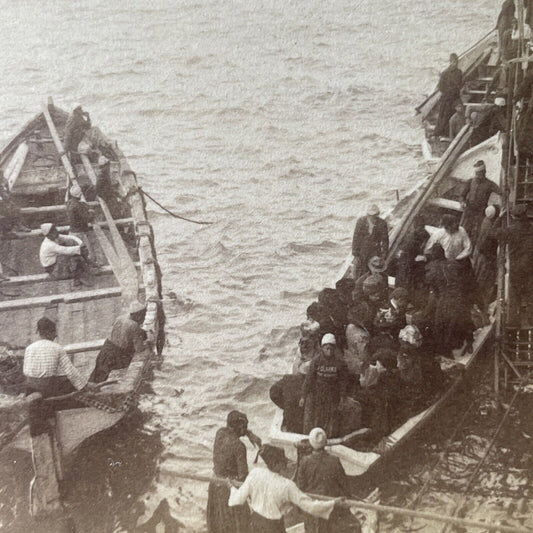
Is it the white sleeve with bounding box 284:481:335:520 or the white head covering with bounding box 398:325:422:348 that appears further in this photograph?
the white head covering with bounding box 398:325:422:348

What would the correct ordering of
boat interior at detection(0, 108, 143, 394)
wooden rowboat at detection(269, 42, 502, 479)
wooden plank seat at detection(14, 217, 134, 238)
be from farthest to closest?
1. wooden plank seat at detection(14, 217, 134, 238)
2. boat interior at detection(0, 108, 143, 394)
3. wooden rowboat at detection(269, 42, 502, 479)

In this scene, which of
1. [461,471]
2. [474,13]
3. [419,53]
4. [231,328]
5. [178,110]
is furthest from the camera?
[474,13]

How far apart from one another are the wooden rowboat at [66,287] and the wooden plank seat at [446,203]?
464 cm

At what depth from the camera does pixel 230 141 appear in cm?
2052

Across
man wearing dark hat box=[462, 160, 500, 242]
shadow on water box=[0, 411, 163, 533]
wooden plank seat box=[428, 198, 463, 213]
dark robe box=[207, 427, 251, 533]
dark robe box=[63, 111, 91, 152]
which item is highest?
dark robe box=[63, 111, 91, 152]

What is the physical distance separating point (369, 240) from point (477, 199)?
5.94 feet

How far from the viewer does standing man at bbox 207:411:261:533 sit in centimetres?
603

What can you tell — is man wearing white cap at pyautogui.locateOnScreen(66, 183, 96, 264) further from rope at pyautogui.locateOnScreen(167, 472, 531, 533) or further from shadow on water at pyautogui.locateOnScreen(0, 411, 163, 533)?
rope at pyautogui.locateOnScreen(167, 472, 531, 533)

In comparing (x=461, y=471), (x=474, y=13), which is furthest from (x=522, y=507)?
(x=474, y=13)

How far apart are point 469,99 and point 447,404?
9626 millimetres

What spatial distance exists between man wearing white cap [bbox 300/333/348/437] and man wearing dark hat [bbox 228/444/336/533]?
125 centimetres

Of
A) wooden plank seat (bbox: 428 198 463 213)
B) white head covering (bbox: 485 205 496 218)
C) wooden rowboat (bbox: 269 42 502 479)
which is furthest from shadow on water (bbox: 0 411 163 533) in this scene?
wooden plank seat (bbox: 428 198 463 213)

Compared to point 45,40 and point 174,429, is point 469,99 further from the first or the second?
point 45,40

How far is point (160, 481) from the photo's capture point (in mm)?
7926
